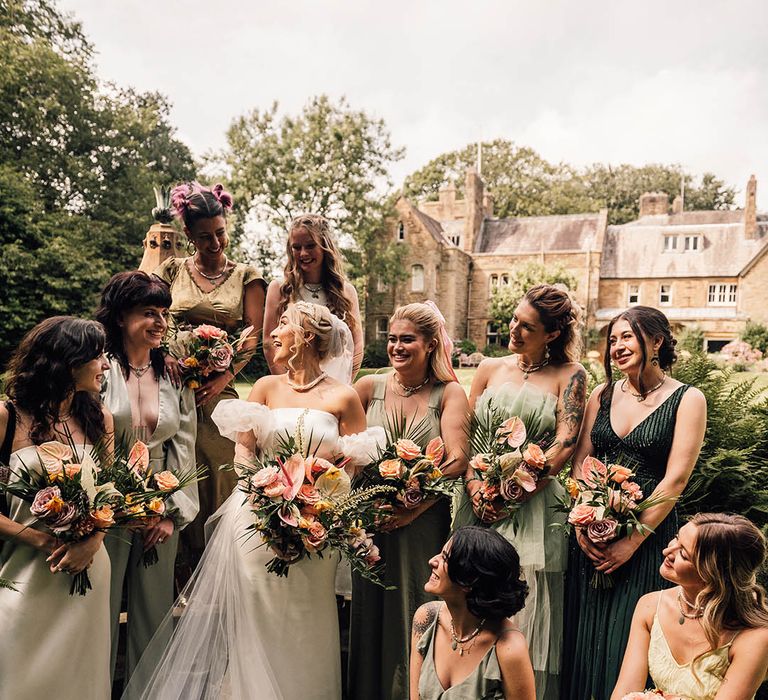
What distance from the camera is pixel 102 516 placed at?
117 inches

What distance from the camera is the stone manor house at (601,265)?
143ft

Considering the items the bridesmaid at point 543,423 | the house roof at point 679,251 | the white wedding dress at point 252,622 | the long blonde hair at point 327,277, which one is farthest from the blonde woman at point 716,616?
the house roof at point 679,251

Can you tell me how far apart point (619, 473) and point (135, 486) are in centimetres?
272

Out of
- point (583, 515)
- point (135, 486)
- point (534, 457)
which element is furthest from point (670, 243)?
point (135, 486)

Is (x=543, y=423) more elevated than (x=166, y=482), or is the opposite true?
(x=543, y=423)

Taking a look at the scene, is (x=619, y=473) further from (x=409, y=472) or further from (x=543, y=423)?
(x=409, y=472)

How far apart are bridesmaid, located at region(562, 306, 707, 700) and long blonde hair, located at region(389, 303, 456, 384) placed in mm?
1063

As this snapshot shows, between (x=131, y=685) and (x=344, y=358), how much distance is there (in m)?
2.42

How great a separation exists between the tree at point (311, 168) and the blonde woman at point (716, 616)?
34.5 m

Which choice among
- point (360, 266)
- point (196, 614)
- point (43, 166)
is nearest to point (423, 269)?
point (360, 266)

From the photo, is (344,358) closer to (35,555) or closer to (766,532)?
(35,555)

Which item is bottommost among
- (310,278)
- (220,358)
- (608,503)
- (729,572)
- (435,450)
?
(729,572)

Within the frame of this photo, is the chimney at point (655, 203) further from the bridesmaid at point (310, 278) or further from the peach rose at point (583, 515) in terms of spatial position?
the peach rose at point (583, 515)

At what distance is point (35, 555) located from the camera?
311cm
